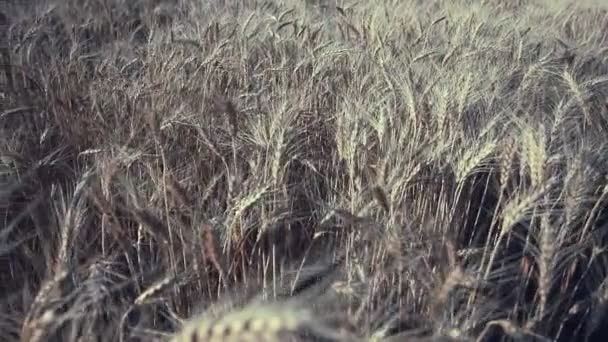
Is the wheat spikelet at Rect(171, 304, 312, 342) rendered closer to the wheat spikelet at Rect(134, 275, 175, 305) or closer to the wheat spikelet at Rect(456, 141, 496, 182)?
the wheat spikelet at Rect(134, 275, 175, 305)

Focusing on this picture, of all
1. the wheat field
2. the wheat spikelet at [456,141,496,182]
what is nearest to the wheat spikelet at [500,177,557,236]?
the wheat field

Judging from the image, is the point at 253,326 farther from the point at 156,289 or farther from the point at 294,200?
the point at 294,200

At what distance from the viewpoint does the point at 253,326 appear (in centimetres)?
81

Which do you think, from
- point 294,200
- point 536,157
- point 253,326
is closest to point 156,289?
point 253,326

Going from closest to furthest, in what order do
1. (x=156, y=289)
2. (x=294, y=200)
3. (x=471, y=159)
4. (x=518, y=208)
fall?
1. (x=156, y=289)
2. (x=518, y=208)
3. (x=471, y=159)
4. (x=294, y=200)

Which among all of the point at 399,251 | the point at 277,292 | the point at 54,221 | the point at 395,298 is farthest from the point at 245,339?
the point at 54,221

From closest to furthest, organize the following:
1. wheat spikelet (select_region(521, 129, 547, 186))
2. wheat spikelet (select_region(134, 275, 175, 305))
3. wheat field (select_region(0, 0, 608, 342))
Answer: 1. wheat spikelet (select_region(134, 275, 175, 305))
2. wheat field (select_region(0, 0, 608, 342))
3. wheat spikelet (select_region(521, 129, 547, 186))

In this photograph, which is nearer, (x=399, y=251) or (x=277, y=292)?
(x=399, y=251)

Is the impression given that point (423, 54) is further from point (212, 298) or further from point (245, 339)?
point (245, 339)

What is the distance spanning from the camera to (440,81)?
2.27 m

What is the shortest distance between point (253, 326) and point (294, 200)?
1.09 metres

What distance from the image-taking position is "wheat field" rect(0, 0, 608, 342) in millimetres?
1285

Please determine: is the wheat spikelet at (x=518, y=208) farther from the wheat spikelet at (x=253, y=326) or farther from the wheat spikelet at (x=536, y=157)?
the wheat spikelet at (x=253, y=326)

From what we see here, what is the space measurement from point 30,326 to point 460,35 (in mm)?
2935
